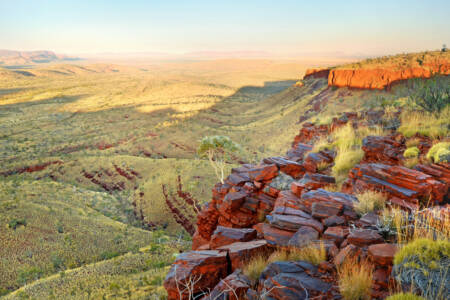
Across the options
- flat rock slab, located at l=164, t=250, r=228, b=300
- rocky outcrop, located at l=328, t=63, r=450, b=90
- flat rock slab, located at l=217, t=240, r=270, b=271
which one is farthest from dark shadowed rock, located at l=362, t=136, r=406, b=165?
rocky outcrop, located at l=328, t=63, r=450, b=90

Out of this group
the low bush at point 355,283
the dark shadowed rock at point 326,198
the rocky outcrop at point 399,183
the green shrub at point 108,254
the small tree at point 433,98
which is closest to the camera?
the low bush at point 355,283

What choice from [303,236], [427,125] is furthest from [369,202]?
[427,125]

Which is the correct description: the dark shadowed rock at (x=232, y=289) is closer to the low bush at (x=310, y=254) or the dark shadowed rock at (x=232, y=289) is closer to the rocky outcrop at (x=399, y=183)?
the low bush at (x=310, y=254)

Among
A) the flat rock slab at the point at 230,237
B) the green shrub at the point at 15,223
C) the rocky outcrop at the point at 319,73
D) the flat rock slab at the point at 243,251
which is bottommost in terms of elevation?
the green shrub at the point at 15,223

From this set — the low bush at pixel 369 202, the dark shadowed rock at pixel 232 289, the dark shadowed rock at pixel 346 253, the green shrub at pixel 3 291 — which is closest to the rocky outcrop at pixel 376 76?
the low bush at pixel 369 202

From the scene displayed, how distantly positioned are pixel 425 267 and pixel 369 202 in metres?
2.41

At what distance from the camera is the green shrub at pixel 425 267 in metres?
3.00

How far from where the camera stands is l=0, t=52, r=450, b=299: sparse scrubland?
13.7 feet

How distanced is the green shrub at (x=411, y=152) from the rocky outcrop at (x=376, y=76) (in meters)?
26.2

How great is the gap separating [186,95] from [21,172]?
60366mm

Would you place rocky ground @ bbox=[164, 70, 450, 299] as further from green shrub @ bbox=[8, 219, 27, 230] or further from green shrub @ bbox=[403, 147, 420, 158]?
green shrub @ bbox=[8, 219, 27, 230]

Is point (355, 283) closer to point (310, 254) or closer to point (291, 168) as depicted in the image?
point (310, 254)

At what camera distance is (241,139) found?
41.2m

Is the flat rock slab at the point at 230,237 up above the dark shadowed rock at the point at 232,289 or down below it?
below
